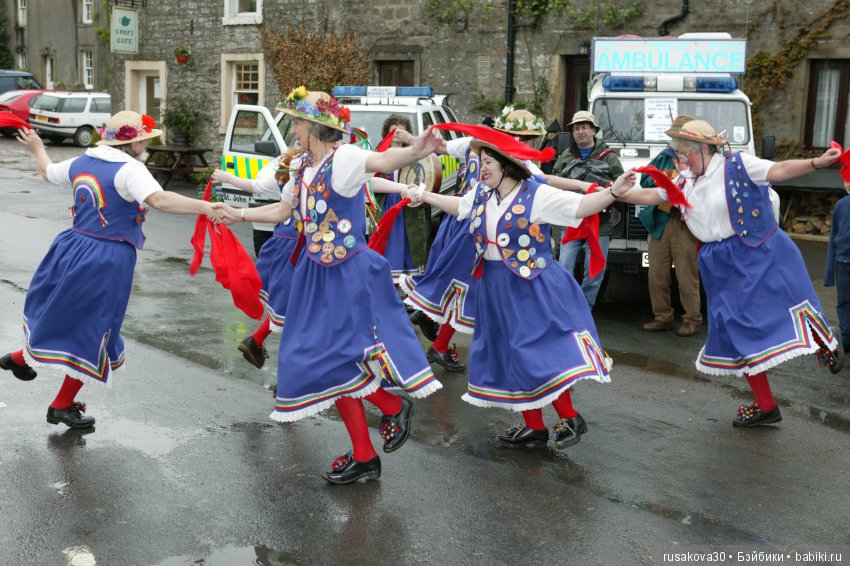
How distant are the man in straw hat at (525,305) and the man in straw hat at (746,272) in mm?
1118

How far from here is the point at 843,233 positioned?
826cm

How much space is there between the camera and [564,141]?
9438mm

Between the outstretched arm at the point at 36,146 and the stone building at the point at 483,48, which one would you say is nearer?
the outstretched arm at the point at 36,146

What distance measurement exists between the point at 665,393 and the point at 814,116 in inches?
422

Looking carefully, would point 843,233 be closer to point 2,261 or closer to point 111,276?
point 111,276

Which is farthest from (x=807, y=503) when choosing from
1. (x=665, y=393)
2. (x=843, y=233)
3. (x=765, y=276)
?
(x=843, y=233)

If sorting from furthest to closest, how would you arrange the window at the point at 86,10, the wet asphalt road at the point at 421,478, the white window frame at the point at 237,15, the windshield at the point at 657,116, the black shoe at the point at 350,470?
the window at the point at 86,10 → the white window frame at the point at 237,15 → the windshield at the point at 657,116 → the black shoe at the point at 350,470 → the wet asphalt road at the point at 421,478

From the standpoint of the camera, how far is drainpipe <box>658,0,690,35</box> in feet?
53.7

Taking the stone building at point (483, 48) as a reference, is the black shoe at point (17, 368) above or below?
below

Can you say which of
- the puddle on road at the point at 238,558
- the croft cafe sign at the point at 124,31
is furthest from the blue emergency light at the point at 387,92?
the croft cafe sign at the point at 124,31

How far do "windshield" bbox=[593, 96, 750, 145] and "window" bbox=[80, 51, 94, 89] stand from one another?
29245 mm

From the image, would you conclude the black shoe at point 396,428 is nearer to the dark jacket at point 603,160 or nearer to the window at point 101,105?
the dark jacket at point 603,160

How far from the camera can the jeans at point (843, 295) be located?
27.2 ft

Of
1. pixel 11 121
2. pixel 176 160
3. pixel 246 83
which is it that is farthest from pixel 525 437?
pixel 246 83
